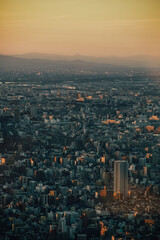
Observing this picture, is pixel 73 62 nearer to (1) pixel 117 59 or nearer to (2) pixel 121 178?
(1) pixel 117 59

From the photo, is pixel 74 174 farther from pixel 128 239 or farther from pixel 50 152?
pixel 128 239

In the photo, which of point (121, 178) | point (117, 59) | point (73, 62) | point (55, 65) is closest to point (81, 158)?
point (121, 178)

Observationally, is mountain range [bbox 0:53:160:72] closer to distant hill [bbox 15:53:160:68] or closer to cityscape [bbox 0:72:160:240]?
distant hill [bbox 15:53:160:68]

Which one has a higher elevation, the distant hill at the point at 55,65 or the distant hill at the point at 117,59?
the distant hill at the point at 117,59

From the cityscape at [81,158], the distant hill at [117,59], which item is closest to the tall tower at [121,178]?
the cityscape at [81,158]

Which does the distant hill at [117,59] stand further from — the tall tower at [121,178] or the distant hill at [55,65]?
the tall tower at [121,178]

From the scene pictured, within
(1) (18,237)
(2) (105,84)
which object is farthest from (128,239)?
(2) (105,84)

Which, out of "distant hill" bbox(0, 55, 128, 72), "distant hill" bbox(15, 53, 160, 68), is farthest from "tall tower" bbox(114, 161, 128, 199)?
"distant hill" bbox(0, 55, 128, 72)
